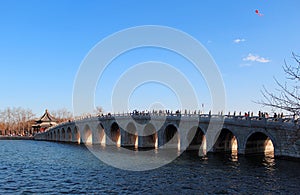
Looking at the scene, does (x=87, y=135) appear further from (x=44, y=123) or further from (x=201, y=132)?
(x=44, y=123)

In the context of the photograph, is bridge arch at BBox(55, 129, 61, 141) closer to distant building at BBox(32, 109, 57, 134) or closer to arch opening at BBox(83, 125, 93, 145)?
arch opening at BBox(83, 125, 93, 145)

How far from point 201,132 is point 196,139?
1.35m

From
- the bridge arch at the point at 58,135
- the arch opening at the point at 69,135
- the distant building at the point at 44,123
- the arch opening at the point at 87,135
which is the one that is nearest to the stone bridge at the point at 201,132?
the arch opening at the point at 87,135

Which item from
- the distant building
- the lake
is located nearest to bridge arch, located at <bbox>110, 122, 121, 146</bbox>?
the lake

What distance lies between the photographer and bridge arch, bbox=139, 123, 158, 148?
5144cm

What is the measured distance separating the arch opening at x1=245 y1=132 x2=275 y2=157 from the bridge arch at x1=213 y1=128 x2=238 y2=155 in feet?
9.82

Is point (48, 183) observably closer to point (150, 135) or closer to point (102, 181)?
point (102, 181)

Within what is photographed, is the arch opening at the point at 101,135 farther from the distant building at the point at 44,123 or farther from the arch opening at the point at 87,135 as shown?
the distant building at the point at 44,123

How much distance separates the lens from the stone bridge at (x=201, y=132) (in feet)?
98.1

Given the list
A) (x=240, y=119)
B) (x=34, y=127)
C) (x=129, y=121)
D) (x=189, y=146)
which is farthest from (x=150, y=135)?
(x=34, y=127)

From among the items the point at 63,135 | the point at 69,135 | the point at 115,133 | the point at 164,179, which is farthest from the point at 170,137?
the point at 63,135

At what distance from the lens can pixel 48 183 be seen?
2188cm

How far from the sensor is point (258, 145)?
3669 cm

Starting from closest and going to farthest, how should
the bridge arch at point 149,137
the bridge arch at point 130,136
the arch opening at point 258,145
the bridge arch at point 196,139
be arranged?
the arch opening at point 258,145 → the bridge arch at point 196,139 → the bridge arch at point 149,137 → the bridge arch at point 130,136
